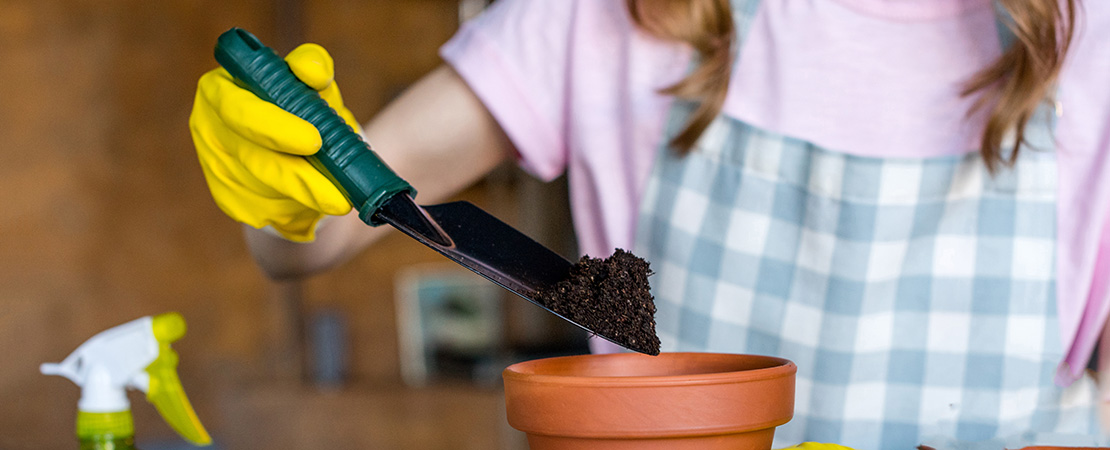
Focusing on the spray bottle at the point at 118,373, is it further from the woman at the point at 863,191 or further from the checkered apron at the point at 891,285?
the checkered apron at the point at 891,285

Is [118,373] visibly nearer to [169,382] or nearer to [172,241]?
[169,382]

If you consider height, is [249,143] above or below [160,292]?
above

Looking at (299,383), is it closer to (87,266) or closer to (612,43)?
(87,266)

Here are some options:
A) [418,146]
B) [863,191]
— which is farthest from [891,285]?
[418,146]

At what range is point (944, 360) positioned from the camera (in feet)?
2.73

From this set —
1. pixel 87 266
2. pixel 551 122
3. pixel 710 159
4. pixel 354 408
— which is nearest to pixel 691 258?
pixel 710 159

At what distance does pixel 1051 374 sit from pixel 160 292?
1.83m

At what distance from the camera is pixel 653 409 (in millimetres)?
471

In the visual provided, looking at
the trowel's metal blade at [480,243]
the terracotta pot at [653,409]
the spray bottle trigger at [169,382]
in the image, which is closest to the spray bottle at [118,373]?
the spray bottle trigger at [169,382]

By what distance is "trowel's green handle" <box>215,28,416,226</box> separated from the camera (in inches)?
23.8

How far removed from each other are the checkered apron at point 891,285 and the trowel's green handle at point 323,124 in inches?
14.9

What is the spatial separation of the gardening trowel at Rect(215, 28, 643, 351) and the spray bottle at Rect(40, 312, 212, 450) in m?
0.21

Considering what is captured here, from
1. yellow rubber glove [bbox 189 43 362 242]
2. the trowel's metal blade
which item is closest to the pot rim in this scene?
the trowel's metal blade

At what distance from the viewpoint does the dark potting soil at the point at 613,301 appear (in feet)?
1.86
